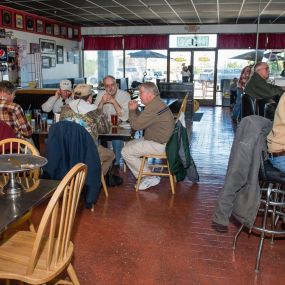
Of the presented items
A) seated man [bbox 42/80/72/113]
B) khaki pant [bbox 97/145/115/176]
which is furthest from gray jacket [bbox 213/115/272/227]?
seated man [bbox 42/80/72/113]

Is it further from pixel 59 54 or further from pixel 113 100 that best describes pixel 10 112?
pixel 59 54

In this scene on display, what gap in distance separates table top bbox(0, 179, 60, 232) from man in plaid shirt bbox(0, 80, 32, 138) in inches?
59.5

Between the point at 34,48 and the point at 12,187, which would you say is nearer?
the point at 12,187

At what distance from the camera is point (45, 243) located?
6.11 feet

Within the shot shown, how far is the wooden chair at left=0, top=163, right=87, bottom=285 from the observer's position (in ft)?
4.92

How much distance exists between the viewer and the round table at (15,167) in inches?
69.0

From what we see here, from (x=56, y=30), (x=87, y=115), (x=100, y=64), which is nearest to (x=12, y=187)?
(x=87, y=115)

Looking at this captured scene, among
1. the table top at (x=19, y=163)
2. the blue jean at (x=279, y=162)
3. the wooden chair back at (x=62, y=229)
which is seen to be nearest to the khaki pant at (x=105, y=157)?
the table top at (x=19, y=163)

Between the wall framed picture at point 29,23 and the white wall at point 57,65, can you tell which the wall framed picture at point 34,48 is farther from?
the wall framed picture at point 29,23

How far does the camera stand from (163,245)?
2648 mm

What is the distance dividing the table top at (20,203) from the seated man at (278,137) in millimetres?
1385

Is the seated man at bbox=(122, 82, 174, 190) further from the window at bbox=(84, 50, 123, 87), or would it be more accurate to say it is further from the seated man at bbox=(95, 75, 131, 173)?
the window at bbox=(84, 50, 123, 87)

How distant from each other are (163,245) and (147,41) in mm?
9728

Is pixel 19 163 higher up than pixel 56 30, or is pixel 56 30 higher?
pixel 56 30
